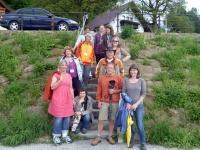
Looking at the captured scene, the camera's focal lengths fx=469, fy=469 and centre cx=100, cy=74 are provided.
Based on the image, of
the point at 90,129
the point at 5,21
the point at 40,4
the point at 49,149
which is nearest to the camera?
the point at 49,149

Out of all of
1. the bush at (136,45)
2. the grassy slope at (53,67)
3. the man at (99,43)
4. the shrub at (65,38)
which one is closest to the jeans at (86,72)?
the man at (99,43)

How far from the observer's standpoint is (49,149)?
408 inches

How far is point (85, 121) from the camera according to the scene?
1116cm

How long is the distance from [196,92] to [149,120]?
187cm

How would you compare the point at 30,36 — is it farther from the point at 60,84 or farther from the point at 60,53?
the point at 60,84

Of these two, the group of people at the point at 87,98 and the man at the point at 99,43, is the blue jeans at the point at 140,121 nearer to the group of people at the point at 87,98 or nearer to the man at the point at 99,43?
the group of people at the point at 87,98

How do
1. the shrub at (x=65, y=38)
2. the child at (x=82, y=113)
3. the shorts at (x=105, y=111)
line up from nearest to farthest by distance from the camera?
the shorts at (x=105, y=111)
the child at (x=82, y=113)
the shrub at (x=65, y=38)

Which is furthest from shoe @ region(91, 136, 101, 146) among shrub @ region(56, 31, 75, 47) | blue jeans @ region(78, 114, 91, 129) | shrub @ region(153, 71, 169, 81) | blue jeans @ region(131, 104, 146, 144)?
shrub @ region(56, 31, 75, 47)

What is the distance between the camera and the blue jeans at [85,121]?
11.1 m

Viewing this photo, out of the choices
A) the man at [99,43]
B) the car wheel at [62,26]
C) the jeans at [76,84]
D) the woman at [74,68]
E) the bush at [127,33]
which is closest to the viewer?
the woman at [74,68]

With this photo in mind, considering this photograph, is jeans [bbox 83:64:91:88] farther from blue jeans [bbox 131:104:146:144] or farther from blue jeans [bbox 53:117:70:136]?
blue jeans [bbox 131:104:146:144]

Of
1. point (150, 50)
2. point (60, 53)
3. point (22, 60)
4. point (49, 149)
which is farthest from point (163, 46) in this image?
point (49, 149)

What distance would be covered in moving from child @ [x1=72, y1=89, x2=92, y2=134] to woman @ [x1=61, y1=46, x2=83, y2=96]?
0.41 meters

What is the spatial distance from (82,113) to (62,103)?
60cm
